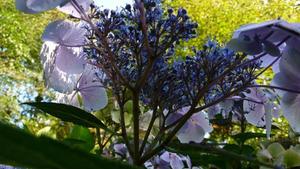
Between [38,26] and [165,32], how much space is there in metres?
8.12

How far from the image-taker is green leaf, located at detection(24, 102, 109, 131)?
529 mm

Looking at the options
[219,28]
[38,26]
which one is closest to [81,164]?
[219,28]

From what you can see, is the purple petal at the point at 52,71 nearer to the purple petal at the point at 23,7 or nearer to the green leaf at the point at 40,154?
the purple petal at the point at 23,7

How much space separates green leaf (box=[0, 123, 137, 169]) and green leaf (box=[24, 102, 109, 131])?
0.35m

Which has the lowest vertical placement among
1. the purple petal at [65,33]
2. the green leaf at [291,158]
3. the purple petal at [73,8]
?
the green leaf at [291,158]

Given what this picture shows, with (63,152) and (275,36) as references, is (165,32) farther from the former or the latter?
(63,152)

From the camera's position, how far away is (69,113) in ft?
1.81

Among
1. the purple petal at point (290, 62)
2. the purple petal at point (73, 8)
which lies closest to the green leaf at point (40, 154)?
the purple petal at point (290, 62)

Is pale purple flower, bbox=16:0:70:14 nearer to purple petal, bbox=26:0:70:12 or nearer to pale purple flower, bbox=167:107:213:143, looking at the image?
purple petal, bbox=26:0:70:12

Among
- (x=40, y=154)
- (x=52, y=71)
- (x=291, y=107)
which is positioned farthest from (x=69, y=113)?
(x=40, y=154)

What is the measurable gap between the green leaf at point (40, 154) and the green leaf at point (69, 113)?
35 cm

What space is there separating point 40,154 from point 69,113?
40 centimetres

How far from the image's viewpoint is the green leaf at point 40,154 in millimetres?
152

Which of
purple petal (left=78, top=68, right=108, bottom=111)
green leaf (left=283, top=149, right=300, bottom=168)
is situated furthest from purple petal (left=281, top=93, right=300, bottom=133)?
purple petal (left=78, top=68, right=108, bottom=111)
